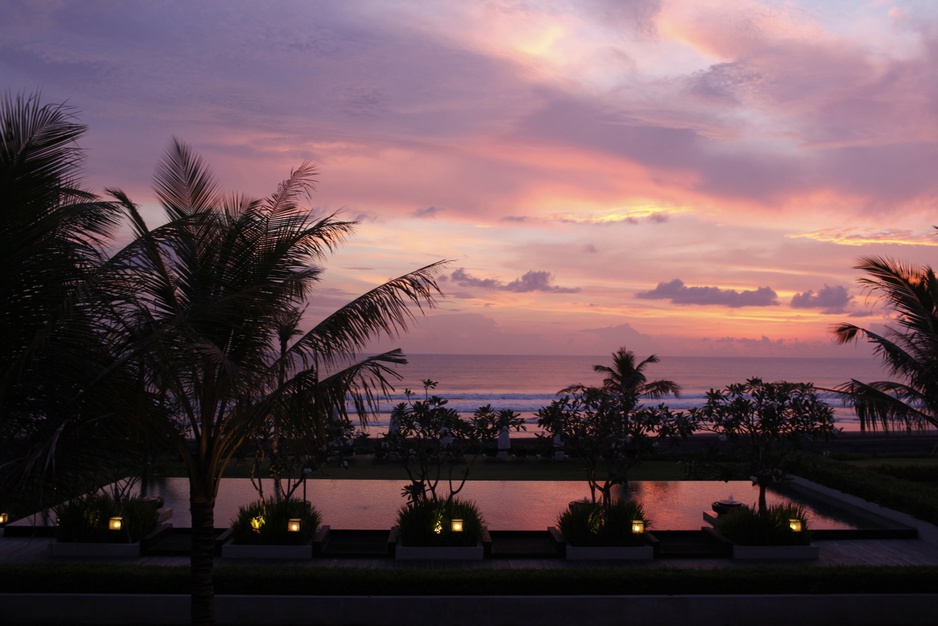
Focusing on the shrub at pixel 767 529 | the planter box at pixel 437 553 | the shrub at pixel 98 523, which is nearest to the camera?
the planter box at pixel 437 553

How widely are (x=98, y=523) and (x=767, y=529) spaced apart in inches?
391

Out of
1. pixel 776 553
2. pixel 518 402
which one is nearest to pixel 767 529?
pixel 776 553

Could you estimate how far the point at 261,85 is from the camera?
12.1 metres

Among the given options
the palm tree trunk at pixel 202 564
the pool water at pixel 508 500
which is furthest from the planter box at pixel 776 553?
the palm tree trunk at pixel 202 564

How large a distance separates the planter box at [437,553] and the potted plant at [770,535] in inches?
151

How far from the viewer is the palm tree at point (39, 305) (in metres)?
4.76

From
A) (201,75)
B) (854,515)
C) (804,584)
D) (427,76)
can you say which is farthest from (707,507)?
(201,75)

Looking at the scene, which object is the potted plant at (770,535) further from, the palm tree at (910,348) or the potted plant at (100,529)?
the potted plant at (100,529)

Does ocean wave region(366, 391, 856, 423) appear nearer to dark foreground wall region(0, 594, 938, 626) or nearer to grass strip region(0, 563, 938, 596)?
grass strip region(0, 563, 938, 596)

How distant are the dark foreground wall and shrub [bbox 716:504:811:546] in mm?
1880

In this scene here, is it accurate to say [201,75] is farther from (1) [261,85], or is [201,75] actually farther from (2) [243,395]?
(2) [243,395]

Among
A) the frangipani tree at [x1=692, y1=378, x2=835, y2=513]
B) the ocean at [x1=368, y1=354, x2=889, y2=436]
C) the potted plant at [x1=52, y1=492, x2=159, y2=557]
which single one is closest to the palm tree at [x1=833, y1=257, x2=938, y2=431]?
the frangipani tree at [x1=692, y1=378, x2=835, y2=513]

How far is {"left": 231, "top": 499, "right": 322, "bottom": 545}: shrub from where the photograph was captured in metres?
10.8

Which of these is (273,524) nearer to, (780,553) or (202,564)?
(202,564)
